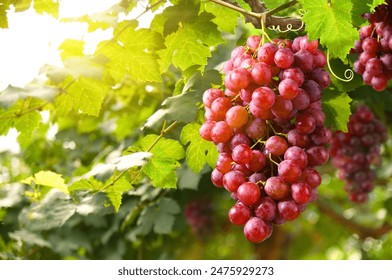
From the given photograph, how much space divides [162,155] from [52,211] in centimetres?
42

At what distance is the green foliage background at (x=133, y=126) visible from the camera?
4.09 ft

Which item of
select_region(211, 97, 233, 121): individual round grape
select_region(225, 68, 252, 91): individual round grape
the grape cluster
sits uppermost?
select_region(225, 68, 252, 91): individual round grape

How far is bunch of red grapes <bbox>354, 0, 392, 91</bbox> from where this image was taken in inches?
48.0

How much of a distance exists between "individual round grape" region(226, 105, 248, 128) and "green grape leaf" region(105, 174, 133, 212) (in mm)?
474

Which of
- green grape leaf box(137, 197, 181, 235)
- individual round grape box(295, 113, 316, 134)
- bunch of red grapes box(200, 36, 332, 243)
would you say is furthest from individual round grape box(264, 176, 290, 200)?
green grape leaf box(137, 197, 181, 235)

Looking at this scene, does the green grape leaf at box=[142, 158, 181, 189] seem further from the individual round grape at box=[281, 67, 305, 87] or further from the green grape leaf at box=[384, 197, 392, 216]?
the green grape leaf at box=[384, 197, 392, 216]

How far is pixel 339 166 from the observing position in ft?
7.73

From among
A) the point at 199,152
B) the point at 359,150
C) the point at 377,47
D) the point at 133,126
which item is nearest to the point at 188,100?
the point at 199,152

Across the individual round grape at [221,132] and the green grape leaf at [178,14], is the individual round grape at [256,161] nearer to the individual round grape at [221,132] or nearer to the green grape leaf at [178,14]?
the individual round grape at [221,132]

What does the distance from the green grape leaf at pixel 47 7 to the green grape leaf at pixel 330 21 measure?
2.53 ft

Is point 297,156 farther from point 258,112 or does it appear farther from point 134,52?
point 134,52
